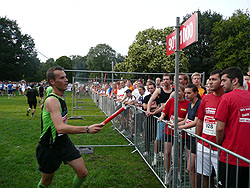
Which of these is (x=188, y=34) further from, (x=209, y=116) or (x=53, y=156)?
(x=53, y=156)

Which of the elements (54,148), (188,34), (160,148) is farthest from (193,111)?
(54,148)

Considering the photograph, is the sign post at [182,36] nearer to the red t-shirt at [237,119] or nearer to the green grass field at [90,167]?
the red t-shirt at [237,119]

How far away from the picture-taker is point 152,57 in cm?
3747

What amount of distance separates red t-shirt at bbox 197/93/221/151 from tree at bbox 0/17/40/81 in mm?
51939

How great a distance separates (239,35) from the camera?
3872cm

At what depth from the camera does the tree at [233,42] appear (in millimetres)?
38625

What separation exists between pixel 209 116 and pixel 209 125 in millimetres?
134

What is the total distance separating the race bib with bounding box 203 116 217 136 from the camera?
3438mm

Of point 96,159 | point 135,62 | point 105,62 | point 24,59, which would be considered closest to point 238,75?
point 96,159

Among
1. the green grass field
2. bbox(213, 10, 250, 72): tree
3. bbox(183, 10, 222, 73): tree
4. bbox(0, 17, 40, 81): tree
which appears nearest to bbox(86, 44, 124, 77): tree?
bbox(0, 17, 40, 81): tree

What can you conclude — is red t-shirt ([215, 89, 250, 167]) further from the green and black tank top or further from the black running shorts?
the green and black tank top

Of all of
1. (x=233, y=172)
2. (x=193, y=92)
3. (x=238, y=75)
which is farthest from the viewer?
(x=193, y=92)

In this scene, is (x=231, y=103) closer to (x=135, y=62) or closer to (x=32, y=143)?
(x=32, y=143)

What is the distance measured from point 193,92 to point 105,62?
248 feet
